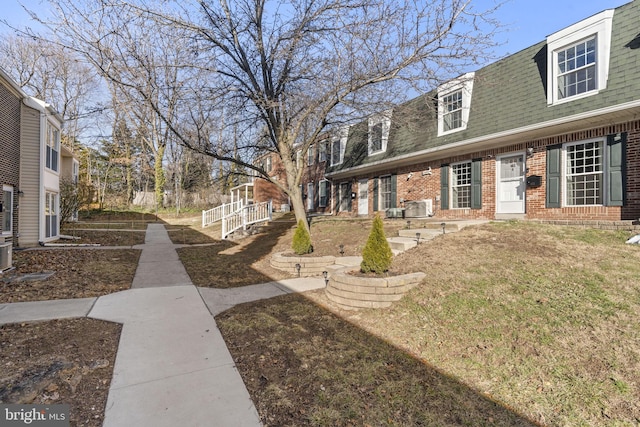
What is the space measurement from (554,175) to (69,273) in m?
12.2

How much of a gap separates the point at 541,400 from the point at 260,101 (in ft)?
27.3

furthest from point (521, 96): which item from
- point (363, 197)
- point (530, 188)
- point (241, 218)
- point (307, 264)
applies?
point (241, 218)

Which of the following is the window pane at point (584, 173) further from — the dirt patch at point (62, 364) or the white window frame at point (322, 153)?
the white window frame at point (322, 153)

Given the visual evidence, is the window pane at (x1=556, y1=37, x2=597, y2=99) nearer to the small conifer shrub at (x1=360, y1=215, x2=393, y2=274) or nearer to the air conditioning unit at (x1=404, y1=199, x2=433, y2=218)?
the air conditioning unit at (x1=404, y1=199, x2=433, y2=218)

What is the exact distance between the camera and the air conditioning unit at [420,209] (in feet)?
39.0

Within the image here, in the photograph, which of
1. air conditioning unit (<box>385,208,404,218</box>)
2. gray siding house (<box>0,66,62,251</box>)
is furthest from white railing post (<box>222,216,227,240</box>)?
air conditioning unit (<box>385,208,404,218</box>)

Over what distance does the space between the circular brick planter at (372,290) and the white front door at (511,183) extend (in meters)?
6.34

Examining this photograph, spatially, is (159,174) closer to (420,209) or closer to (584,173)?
(420,209)

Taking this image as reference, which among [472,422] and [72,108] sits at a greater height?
[72,108]

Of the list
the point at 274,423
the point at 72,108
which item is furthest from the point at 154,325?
the point at 72,108

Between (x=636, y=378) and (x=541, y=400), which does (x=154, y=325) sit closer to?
(x=541, y=400)

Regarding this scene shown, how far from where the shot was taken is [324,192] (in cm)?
1948

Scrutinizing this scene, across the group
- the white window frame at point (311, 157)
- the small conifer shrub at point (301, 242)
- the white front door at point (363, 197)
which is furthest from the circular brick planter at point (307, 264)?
the white window frame at point (311, 157)

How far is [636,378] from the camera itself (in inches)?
107
